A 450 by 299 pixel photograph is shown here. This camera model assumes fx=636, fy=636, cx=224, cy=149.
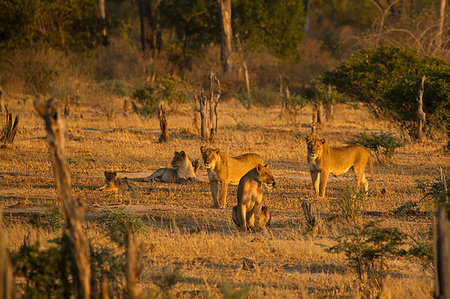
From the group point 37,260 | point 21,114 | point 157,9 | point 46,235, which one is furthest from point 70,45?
point 37,260

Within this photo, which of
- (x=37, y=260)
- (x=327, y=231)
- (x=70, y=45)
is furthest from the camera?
(x=70, y=45)

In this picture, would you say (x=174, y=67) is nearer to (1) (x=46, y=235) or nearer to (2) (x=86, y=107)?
(2) (x=86, y=107)

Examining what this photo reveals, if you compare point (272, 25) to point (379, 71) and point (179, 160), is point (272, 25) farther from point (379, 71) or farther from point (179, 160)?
point (179, 160)

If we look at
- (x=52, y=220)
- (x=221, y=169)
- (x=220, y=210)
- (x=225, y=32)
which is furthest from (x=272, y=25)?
(x=52, y=220)

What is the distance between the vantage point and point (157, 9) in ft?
135

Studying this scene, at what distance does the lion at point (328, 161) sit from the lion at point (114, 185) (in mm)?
3229

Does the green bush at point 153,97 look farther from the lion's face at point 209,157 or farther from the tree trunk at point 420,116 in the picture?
the lion's face at point 209,157

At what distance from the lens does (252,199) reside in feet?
26.6

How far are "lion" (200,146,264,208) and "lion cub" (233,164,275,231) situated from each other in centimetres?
163

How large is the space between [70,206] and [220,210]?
5.50m

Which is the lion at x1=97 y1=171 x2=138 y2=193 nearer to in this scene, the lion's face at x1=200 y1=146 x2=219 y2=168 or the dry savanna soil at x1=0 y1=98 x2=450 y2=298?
the dry savanna soil at x1=0 y1=98 x2=450 y2=298

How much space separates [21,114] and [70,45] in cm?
1507

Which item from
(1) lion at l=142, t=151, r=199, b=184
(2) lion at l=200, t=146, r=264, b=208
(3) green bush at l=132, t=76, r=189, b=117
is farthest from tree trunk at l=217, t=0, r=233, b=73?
(2) lion at l=200, t=146, r=264, b=208

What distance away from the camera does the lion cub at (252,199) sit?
7.96 metres
